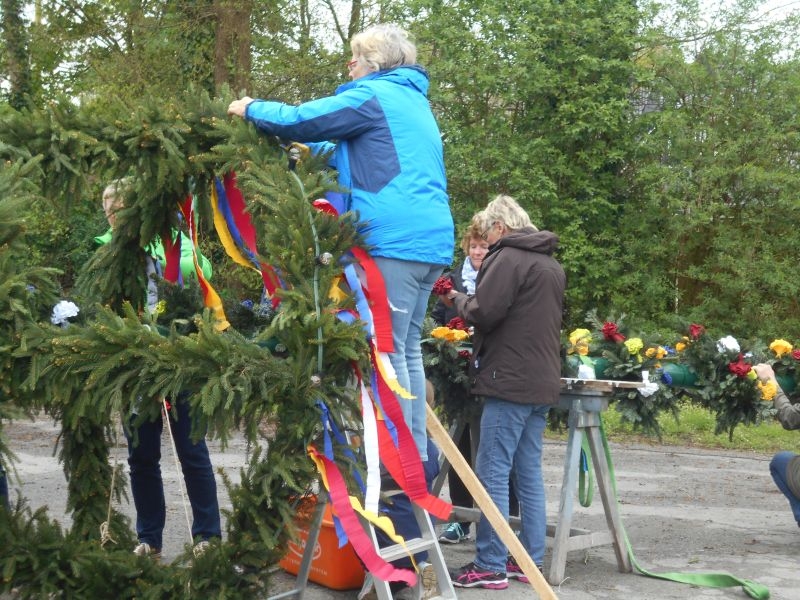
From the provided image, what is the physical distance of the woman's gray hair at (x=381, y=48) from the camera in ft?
14.1

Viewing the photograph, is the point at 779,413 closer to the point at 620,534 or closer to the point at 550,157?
the point at 620,534

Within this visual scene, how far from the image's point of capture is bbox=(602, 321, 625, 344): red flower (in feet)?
18.6

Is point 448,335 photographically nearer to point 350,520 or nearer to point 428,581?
point 428,581

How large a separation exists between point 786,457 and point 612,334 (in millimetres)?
1357

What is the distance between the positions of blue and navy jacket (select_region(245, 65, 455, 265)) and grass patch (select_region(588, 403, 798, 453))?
6836 mm

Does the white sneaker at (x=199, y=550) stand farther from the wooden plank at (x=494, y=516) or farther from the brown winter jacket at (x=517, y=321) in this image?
the brown winter jacket at (x=517, y=321)

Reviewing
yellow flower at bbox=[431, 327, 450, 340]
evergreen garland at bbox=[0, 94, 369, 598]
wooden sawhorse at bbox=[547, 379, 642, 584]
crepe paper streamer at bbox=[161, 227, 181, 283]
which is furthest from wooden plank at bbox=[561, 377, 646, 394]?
crepe paper streamer at bbox=[161, 227, 181, 283]

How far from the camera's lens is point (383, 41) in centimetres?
430

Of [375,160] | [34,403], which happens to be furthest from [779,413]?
[34,403]

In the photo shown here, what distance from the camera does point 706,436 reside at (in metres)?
11.0

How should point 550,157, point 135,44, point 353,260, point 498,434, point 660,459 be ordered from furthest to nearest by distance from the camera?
point 550,157
point 135,44
point 660,459
point 498,434
point 353,260

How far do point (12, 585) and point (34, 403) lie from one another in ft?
2.20

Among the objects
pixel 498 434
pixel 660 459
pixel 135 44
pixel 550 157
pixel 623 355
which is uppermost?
pixel 135 44

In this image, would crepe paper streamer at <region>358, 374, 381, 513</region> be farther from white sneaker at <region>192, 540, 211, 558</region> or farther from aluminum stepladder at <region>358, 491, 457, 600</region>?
white sneaker at <region>192, 540, 211, 558</region>
